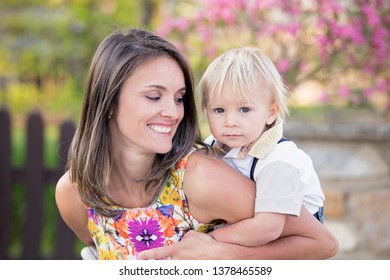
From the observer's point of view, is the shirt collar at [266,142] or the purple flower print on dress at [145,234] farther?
the purple flower print on dress at [145,234]

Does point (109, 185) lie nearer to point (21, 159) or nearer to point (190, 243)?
point (190, 243)

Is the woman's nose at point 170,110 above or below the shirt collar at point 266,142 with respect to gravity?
above

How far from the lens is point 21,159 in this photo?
5883 millimetres

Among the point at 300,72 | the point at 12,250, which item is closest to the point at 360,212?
the point at 300,72

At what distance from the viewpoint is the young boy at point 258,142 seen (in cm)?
213

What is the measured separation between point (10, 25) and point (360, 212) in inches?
325

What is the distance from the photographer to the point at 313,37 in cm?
462

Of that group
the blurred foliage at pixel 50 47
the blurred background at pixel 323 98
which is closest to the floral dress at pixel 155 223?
the blurred background at pixel 323 98

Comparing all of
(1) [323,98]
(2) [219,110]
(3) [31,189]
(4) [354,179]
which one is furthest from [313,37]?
(2) [219,110]

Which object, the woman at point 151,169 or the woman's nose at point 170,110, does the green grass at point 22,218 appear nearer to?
the woman at point 151,169

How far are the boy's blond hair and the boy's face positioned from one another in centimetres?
2

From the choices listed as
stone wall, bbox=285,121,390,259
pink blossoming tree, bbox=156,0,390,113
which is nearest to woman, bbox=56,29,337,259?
stone wall, bbox=285,121,390,259

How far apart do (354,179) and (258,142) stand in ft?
7.36

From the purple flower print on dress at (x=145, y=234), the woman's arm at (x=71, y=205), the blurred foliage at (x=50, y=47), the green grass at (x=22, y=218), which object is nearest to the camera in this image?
the purple flower print on dress at (x=145, y=234)
